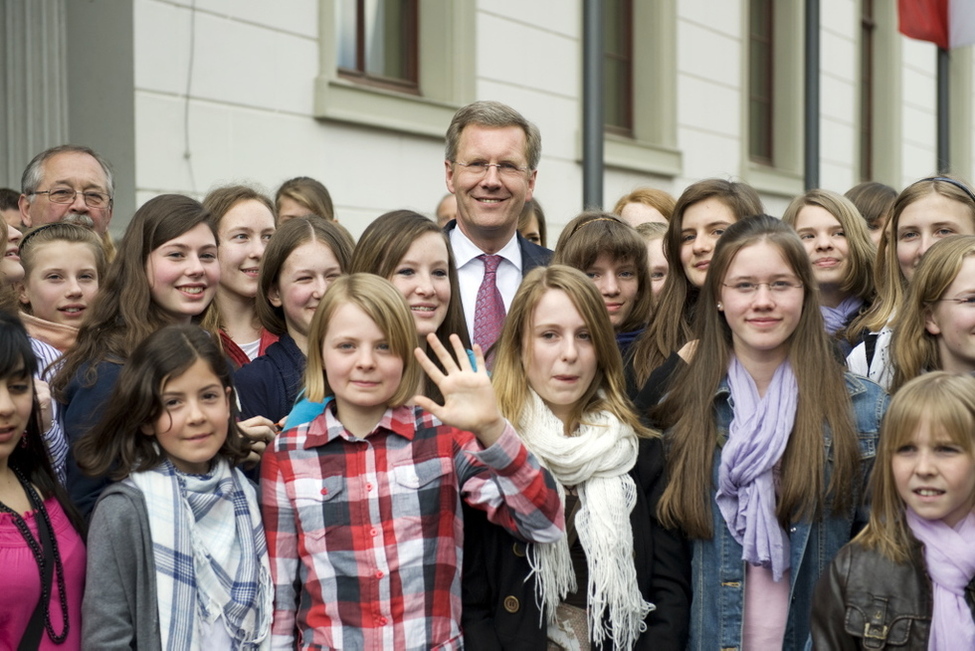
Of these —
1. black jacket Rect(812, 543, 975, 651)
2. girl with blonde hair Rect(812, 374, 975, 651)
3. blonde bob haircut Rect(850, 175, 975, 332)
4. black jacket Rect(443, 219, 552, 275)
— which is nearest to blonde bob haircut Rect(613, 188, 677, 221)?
black jacket Rect(443, 219, 552, 275)

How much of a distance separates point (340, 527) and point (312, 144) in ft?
15.2

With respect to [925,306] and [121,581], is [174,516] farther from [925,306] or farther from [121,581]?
[925,306]

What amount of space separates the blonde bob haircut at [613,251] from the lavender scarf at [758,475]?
3.12ft

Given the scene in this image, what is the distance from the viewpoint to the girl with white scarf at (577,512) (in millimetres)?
3229

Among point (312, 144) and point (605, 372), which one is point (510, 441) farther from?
point (312, 144)

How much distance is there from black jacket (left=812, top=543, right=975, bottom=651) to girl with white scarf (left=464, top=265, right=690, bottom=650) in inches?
17.0

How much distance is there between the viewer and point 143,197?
6.34 meters

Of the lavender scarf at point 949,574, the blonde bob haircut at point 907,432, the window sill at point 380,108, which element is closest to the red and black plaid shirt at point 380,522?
the blonde bob haircut at point 907,432

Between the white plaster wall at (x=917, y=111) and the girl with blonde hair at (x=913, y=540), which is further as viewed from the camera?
the white plaster wall at (x=917, y=111)

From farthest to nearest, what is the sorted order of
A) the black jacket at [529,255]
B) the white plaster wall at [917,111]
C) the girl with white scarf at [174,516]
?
the white plaster wall at [917,111], the black jacket at [529,255], the girl with white scarf at [174,516]

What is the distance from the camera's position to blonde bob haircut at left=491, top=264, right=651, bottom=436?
3.41m

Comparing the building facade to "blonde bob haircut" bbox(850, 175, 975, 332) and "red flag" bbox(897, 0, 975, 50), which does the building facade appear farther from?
"red flag" bbox(897, 0, 975, 50)

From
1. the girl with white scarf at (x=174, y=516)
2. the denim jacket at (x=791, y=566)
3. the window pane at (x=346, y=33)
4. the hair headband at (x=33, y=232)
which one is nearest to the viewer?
the girl with white scarf at (x=174, y=516)

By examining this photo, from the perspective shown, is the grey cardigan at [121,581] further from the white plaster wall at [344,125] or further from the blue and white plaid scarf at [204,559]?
the white plaster wall at [344,125]
